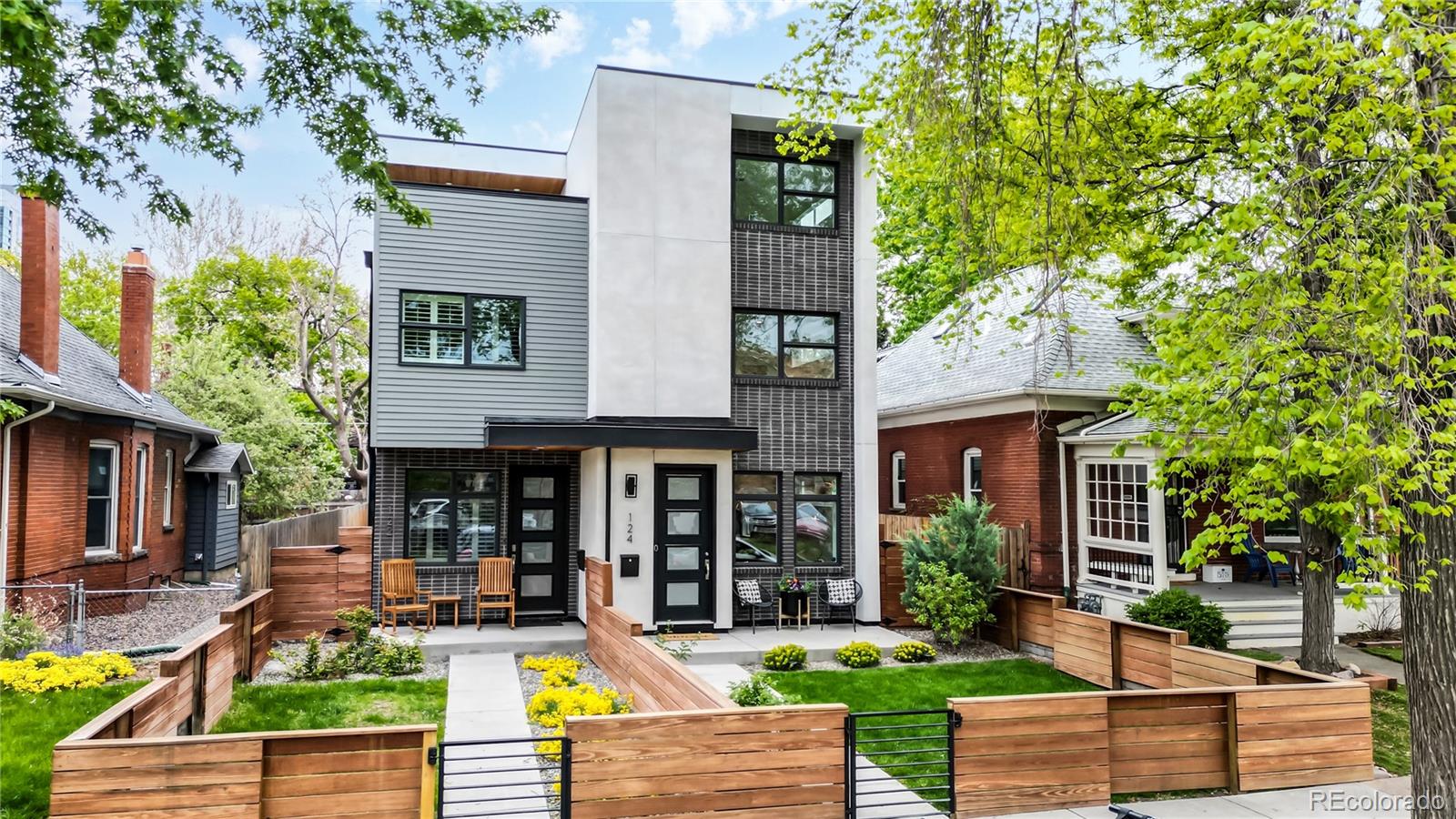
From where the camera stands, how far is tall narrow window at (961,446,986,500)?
720 inches

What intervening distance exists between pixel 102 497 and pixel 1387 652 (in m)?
21.0

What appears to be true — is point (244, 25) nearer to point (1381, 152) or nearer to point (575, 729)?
point (575, 729)

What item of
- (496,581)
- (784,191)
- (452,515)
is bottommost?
(496,581)

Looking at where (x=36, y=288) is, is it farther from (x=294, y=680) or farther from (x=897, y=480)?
(x=897, y=480)

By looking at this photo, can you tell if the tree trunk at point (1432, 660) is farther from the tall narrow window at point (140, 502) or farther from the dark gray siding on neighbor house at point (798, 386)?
the tall narrow window at point (140, 502)

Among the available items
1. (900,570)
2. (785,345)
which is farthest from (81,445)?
(900,570)

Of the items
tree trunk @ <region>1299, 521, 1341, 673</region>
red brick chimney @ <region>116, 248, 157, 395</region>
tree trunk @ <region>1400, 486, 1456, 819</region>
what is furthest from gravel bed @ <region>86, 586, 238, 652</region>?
tree trunk @ <region>1299, 521, 1341, 673</region>

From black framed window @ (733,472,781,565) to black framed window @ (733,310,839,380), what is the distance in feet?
5.79

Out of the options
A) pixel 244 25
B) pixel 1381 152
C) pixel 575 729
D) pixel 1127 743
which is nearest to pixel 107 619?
pixel 244 25

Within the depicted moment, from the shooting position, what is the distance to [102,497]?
16.8 metres

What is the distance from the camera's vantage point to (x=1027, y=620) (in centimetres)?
1322

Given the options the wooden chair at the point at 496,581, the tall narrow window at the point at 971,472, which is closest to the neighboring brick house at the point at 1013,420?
the tall narrow window at the point at 971,472

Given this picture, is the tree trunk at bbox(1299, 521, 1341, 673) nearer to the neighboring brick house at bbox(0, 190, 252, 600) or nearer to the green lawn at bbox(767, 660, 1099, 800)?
the green lawn at bbox(767, 660, 1099, 800)

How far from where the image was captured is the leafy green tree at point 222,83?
8.12 m
